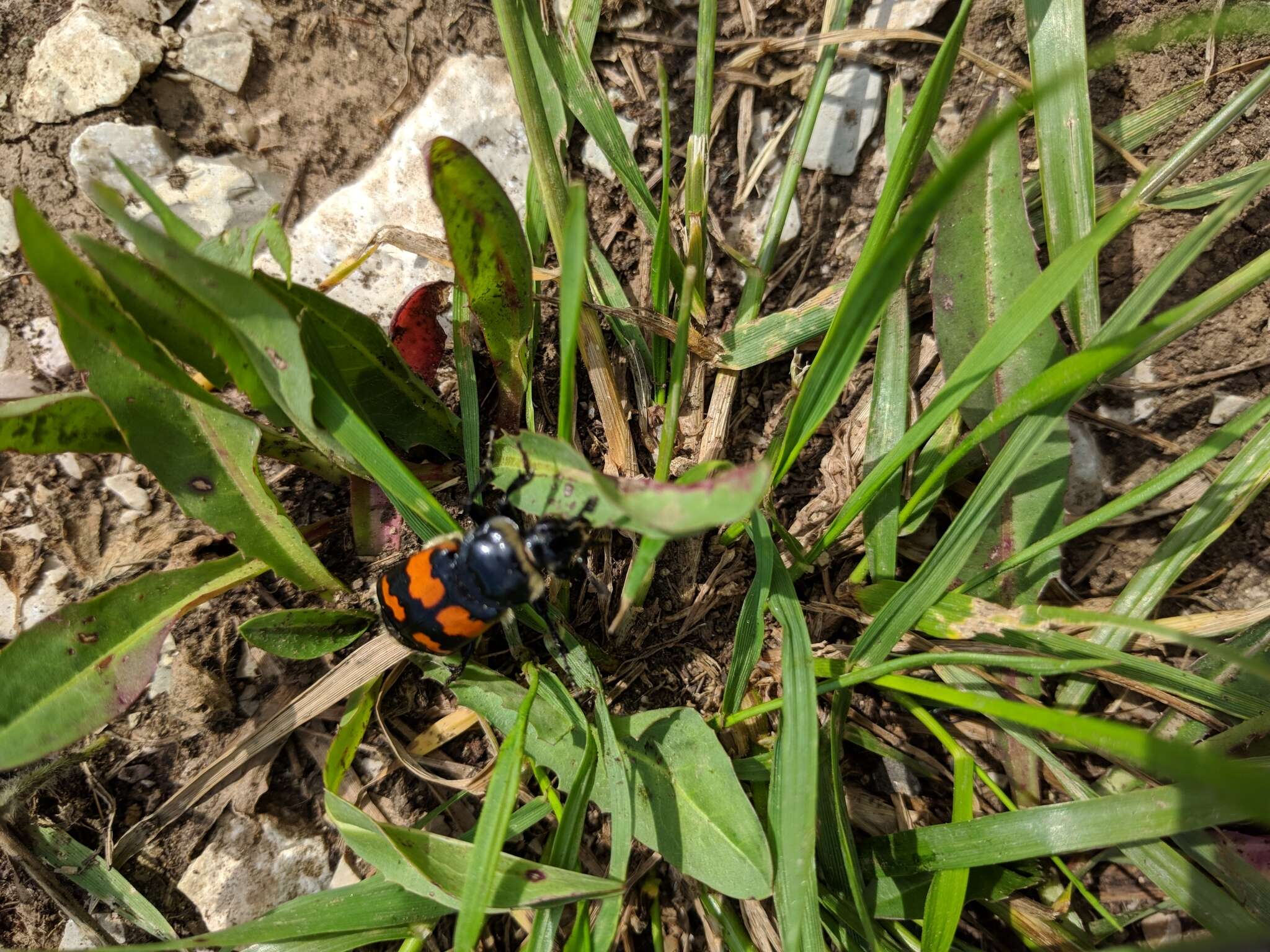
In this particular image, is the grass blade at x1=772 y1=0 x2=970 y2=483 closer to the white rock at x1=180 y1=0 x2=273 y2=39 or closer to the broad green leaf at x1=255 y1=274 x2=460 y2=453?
the broad green leaf at x1=255 y1=274 x2=460 y2=453

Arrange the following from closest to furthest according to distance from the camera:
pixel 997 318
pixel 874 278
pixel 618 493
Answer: pixel 618 493, pixel 874 278, pixel 997 318

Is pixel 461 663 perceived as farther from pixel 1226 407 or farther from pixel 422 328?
pixel 1226 407

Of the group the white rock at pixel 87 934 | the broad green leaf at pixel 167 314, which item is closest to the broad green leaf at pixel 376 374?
the broad green leaf at pixel 167 314

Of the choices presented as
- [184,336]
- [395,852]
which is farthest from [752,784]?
[184,336]

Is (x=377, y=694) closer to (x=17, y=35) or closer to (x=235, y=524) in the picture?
(x=235, y=524)

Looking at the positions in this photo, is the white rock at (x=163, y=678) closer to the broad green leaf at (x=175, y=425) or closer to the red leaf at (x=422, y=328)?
the broad green leaf at (x=175, y=425)

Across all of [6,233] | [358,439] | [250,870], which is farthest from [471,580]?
[6,233]
